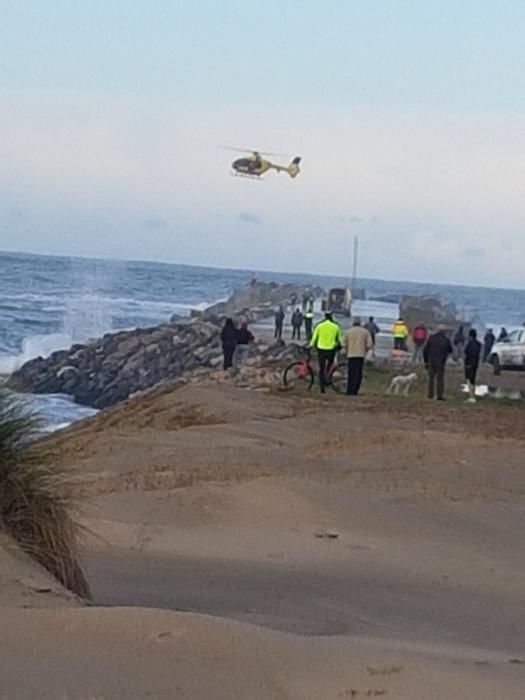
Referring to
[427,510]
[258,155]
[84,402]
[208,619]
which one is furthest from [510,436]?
[258,155]

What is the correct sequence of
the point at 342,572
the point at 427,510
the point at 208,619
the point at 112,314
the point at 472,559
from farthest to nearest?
the point at 112,314 < the point at 427,510 < the point at 472,559 < the point at 342,572 < the point at 208,619

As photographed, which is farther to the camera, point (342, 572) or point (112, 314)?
point (112, 314)

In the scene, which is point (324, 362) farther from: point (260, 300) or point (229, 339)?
point (260, 300)

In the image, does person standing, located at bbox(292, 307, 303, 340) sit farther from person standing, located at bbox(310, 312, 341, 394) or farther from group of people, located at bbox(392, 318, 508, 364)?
person standing, located at bbox(310, 312, 341, 394)

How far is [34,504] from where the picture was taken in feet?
28.3

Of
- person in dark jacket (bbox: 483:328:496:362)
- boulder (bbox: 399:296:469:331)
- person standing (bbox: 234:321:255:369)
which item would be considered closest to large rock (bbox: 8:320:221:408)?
person standing (bbox: 234:321:255:369)

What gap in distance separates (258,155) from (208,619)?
45.9 m

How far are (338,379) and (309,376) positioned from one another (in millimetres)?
1265

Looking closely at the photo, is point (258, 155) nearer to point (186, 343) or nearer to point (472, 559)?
point (186, 343)

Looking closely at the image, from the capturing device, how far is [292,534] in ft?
45.3

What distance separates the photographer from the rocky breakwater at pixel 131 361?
47781 millimetres

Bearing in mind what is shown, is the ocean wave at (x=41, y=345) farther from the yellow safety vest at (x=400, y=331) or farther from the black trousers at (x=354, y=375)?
the black trousers at (x=354, y=375)

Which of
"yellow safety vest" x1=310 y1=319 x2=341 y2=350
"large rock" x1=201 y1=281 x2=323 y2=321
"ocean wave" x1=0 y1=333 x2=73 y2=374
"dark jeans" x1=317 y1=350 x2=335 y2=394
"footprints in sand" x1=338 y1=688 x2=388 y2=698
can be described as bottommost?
"ocean wave" x1=0 y1=333 x2=73 y2=374

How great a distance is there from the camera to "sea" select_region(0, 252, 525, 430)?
209 ft
